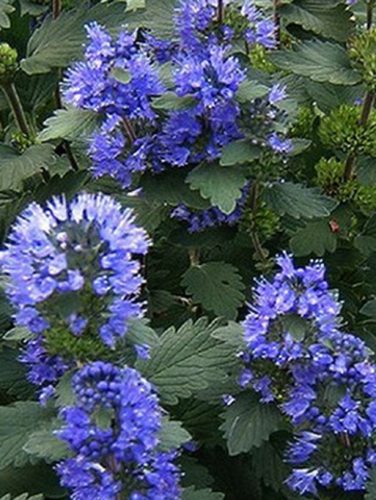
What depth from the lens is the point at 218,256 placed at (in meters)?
2.78

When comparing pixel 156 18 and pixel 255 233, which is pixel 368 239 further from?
pixel 156 18

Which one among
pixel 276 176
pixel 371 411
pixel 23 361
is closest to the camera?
pixel 371 411

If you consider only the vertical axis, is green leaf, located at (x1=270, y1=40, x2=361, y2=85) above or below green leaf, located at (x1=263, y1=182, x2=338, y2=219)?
above

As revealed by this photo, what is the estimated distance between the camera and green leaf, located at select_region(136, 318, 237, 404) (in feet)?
6.68

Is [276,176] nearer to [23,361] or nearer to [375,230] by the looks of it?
[375,230]

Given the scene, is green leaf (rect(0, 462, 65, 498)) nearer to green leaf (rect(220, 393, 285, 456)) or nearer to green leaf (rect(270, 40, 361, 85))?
green leaf (rect(220, 393, 285, 456))

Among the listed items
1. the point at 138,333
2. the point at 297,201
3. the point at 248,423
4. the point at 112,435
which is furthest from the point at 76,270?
the point at 297,201

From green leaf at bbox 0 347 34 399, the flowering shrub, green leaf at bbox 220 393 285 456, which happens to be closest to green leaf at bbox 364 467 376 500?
the flowering shrub

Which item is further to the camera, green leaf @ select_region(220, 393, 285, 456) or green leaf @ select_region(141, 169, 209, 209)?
green leaf @ select_region(141, 169, 209, 209)

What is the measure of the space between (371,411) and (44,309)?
0.65 m

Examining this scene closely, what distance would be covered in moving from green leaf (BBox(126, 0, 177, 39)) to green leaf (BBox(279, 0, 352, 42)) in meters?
0.40

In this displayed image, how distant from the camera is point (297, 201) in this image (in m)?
2.48

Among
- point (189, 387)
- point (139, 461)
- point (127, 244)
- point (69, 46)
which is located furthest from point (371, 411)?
point (69, 46)

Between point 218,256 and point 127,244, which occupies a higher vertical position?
point 127,244
